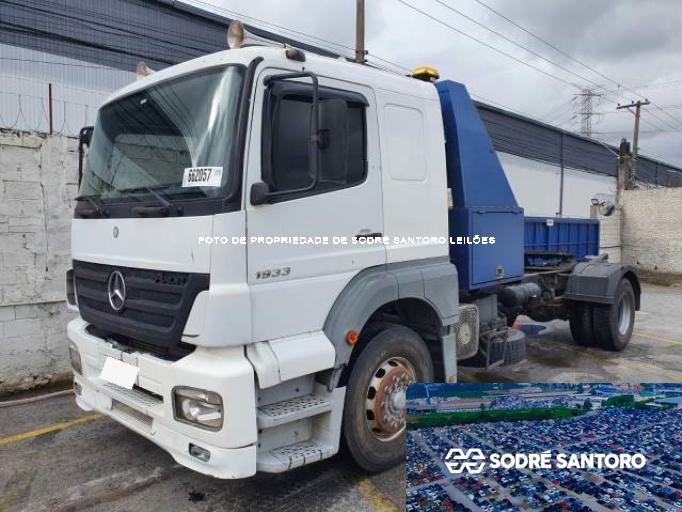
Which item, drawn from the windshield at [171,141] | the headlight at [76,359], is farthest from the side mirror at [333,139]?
the headlight at [76,359]

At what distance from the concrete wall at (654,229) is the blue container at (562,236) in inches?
407

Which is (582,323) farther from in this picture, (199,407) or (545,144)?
(545,144)

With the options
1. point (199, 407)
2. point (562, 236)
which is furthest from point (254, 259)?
point (562, 236)

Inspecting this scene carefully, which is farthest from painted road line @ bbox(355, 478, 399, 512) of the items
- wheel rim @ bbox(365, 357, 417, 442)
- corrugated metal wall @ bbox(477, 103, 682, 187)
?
corrugated metal wall @ bbox(477, 103, 682, 187)

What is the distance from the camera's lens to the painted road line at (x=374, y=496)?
2.96m

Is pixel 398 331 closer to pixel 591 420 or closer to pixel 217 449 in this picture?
pixel 217 449

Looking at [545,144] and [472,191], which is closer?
[472,191]

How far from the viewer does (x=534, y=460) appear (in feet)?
5.26

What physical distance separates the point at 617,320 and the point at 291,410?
18.1ft

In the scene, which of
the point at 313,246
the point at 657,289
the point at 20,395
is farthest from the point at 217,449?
the point at 657,289

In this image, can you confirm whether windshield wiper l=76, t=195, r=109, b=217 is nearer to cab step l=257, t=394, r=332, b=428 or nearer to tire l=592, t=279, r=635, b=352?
cab step l=257, t=394, r=332, b=428

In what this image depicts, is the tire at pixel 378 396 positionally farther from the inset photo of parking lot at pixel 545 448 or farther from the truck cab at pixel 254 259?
the inset photo of parking lot at pixel 545 448

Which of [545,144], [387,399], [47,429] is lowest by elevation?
[47,429]

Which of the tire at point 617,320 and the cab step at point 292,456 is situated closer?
the cab step at point 292,456
